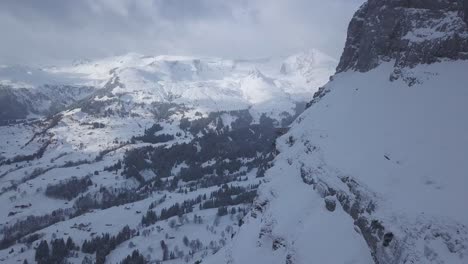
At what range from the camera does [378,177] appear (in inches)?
3297

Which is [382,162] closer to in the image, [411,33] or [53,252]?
[411,33]

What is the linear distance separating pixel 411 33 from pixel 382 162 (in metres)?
51.4

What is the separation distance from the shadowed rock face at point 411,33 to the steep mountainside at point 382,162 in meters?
0.32

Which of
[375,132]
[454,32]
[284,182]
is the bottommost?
[284,182]

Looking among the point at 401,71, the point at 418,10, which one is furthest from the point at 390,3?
the point at 401,71

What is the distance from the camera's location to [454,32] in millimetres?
112125

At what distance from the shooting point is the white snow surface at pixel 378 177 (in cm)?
6656

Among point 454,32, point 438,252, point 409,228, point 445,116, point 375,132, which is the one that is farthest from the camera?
point 454,32

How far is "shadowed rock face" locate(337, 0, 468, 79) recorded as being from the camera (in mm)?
113125

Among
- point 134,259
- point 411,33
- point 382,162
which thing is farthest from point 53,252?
point 411,33

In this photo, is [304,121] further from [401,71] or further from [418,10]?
[418,10]

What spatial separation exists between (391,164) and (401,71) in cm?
4398

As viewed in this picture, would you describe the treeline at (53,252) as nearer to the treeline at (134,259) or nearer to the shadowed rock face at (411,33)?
the treeline at (134,259)

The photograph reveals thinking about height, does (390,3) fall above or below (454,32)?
above
